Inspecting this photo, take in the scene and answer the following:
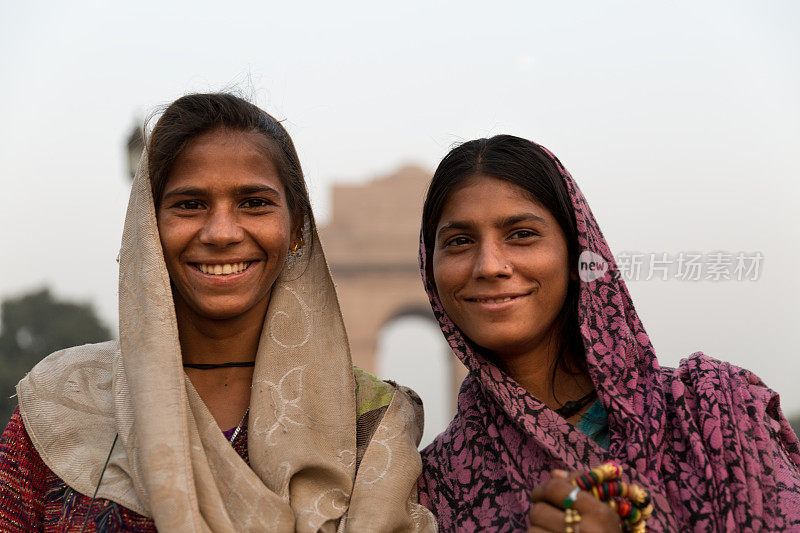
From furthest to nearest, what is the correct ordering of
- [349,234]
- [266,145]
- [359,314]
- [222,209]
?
[359,314] < [349,234] < [266,145] < [222,209]

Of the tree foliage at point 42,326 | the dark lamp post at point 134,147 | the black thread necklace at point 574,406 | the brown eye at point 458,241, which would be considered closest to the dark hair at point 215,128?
the dark lamp post at point 134,147

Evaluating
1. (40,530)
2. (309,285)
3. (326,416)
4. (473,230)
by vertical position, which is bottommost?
(40,530)

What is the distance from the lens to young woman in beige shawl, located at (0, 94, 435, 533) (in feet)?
7.22

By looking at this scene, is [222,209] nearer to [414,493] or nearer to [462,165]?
[462,165]

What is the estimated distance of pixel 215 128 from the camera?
8.29 ft

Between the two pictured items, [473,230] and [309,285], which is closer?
[473,230]

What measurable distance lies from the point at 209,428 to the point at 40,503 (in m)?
0.49

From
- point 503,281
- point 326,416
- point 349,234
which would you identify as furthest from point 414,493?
point 349,234

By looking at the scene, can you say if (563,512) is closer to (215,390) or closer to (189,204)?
(215,390)

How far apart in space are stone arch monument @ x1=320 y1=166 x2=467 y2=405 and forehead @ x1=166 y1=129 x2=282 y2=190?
1403 centimetres

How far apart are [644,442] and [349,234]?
16465mm

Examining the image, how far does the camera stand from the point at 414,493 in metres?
2.44

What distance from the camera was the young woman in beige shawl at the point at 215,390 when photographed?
220cm

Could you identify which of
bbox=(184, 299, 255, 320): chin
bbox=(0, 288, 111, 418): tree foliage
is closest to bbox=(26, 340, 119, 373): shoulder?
bbox=(184, 299, 255, 320): chin
